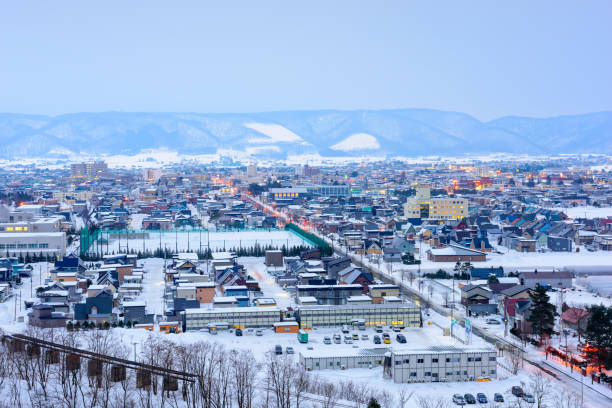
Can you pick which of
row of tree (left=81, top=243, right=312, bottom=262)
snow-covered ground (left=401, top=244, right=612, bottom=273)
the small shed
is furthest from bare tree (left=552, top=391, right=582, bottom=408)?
row of tree (left=81, top=243, right=312, bottom=262)

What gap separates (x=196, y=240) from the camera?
31.5m

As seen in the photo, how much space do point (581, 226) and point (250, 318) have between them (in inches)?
867

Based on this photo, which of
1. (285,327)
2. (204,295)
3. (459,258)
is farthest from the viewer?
(459,258)

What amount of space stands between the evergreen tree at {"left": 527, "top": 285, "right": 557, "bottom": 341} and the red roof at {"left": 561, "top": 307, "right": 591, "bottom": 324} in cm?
62

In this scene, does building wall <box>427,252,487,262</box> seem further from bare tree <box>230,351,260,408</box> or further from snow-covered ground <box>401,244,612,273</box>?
bare tree <box>230,351,260,408</box>

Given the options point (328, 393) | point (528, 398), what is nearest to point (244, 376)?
point (328, 393)

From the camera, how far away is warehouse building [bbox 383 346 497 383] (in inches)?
540

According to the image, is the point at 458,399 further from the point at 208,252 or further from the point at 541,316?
the point at 208,252

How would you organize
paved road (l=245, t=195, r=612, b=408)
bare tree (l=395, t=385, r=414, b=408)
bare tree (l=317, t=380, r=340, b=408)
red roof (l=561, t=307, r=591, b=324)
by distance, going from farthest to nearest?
1. red roof (l=561, t=307, r=591, b=324)
2. paved road (l=245, t=195, r=612, b=408)
3. bare tree (l=395, t=385, r=414, b=408)
4. bare tree (l=317, t=380, r=340, b=408)

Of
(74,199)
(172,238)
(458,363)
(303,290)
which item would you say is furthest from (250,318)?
(74,199)

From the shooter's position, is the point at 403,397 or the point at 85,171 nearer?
the point at 403,397

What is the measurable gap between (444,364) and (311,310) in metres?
4.18

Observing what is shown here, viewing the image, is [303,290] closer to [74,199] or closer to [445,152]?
[74,199]

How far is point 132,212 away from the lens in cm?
4453
